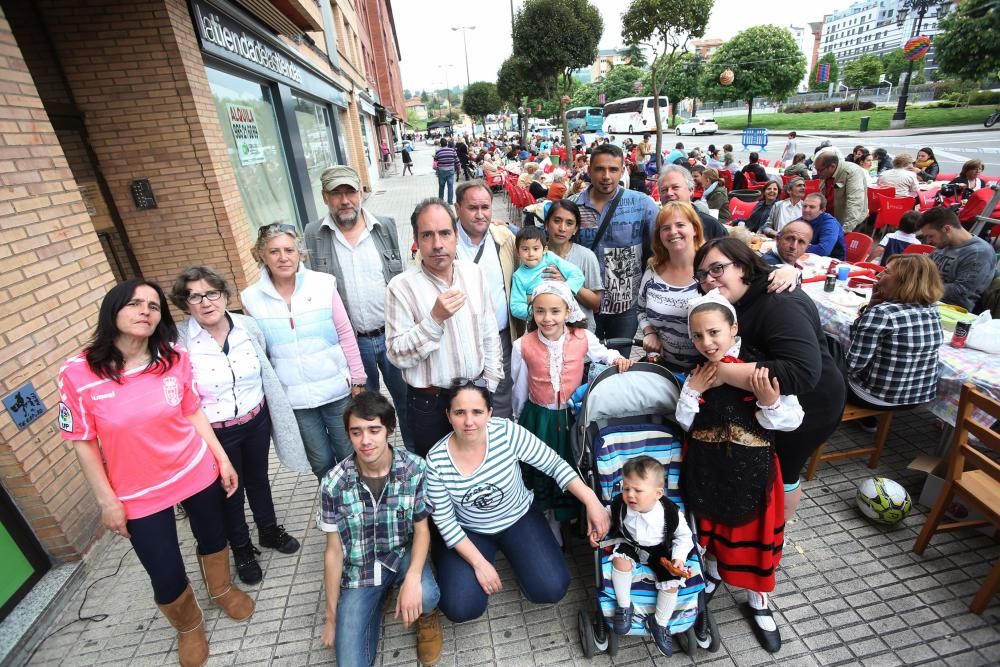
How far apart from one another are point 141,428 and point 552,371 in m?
2.03

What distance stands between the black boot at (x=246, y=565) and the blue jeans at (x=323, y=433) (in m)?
0.59

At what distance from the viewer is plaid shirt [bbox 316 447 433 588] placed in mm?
2266

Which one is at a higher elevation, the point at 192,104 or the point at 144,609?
the point at 192,104

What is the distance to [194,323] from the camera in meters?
2.41

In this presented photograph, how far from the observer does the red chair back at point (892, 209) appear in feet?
23.0

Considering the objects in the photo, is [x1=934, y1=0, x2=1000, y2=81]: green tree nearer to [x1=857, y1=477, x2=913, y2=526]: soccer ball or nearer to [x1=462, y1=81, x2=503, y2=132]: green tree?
[x1=462, y1=81, x2=503, y2=132]: green tree

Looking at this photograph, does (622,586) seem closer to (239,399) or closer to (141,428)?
(239,399)

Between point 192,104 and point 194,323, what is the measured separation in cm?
358

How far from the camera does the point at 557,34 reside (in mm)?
15312

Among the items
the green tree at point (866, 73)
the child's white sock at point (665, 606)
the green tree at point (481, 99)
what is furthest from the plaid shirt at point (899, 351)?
the green tree at point (866, 73)

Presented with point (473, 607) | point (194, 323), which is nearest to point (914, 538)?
point (473, 607)

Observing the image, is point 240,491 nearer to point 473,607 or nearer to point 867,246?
point 473,607

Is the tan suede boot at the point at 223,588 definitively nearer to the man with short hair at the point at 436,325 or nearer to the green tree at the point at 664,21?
the man with short hair at the point at 436,325

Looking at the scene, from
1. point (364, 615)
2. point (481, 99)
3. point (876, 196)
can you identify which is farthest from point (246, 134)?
point (481, 99)
